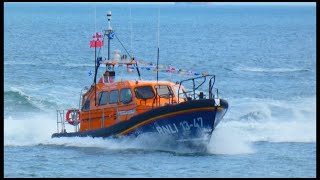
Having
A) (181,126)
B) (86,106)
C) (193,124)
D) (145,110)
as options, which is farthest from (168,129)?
(86,106)

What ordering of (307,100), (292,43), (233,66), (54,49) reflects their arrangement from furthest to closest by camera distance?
(292,43) → (54,49) → (233,66) → (307,100)

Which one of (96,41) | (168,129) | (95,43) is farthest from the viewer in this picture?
(96,41)

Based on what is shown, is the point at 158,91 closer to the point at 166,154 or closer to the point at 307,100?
the point at 166,154

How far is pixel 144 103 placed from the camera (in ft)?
111

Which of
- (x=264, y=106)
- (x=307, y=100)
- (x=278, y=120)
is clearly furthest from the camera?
(x=307, y=100)

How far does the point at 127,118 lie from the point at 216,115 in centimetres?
289

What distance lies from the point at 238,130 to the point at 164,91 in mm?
5895

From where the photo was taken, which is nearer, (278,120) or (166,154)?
(166,154)

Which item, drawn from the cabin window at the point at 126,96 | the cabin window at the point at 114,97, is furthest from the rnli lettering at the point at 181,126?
the cabin window at the point at 114,97

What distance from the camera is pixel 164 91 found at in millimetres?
33969

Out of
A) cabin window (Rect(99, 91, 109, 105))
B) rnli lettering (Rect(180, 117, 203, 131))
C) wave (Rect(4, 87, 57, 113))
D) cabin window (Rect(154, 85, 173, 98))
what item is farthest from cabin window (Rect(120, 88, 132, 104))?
wave (Rect(4, 87, 57, 113))

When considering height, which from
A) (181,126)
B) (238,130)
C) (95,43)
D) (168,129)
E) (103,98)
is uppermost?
(95,43)

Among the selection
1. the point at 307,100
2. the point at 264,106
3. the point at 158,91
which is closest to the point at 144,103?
the point at 158,91

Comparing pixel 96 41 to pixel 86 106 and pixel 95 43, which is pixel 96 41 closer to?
pixel 95 43
